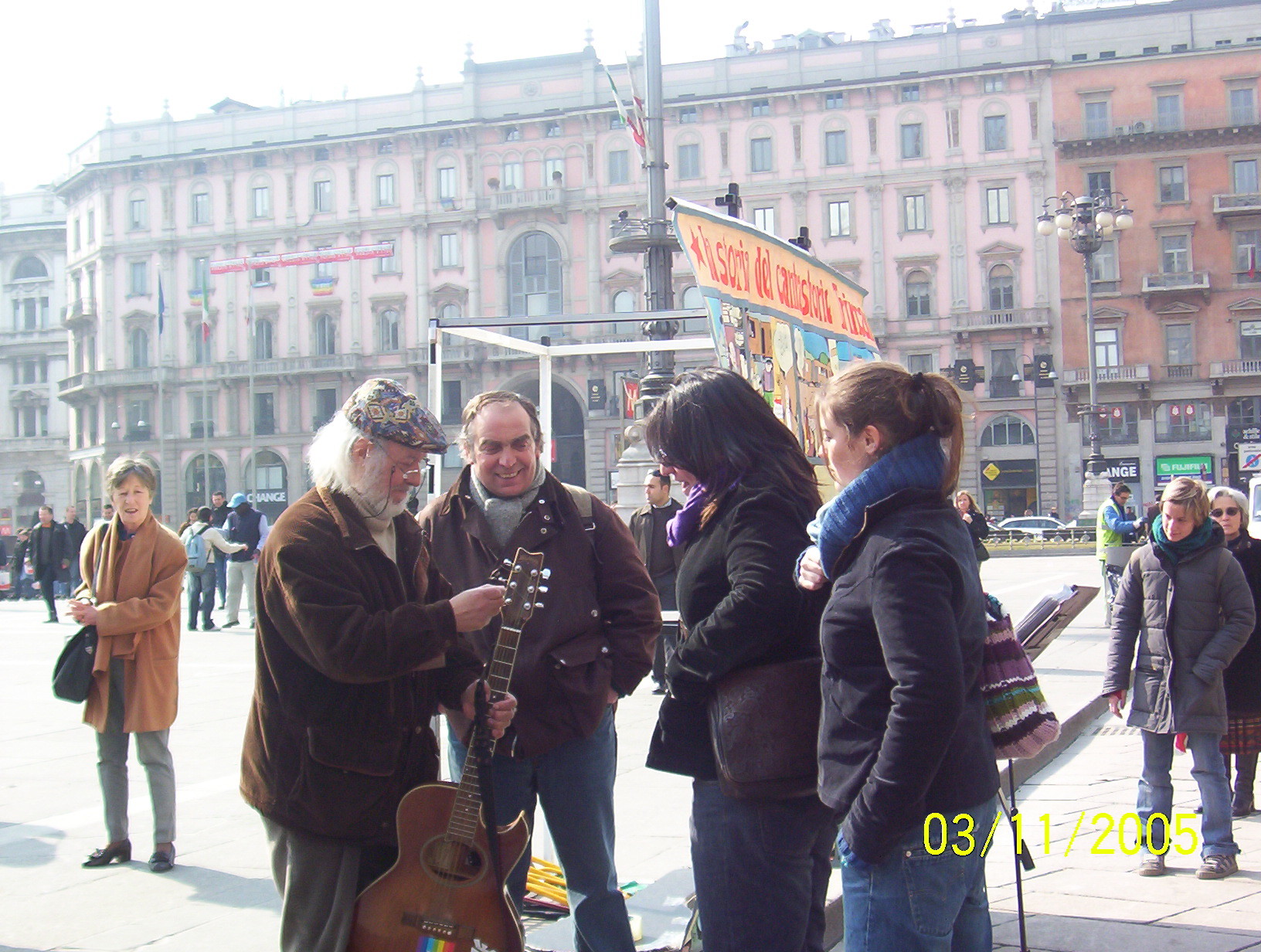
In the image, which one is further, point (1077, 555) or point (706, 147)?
point (706, 147)

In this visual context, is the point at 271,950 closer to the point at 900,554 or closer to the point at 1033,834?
the point at 900,554

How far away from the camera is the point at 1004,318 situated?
47156 millimetres

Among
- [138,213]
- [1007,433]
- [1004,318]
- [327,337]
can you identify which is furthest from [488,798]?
[138,213]

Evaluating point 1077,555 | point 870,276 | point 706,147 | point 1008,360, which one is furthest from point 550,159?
point 1077,555

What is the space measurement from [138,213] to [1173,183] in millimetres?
44313

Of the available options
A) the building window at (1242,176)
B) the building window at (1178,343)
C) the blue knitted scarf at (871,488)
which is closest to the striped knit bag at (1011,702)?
the blue knitted scarf at (871,488)

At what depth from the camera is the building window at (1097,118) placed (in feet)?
156

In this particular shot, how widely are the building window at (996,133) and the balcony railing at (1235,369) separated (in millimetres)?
11593

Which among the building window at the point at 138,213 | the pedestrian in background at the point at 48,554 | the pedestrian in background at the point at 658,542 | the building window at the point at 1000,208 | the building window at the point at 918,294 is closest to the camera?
the pedestrian in background at the point at 658,542

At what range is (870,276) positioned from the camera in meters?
48.4

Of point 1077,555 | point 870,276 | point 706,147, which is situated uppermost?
point 706,147

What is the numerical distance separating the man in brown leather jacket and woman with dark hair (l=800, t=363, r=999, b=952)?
1.03 m

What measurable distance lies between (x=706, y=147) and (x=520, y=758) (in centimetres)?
4862

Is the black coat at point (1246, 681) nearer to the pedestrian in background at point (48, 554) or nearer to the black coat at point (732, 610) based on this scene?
the black coat at point (732, 610)
